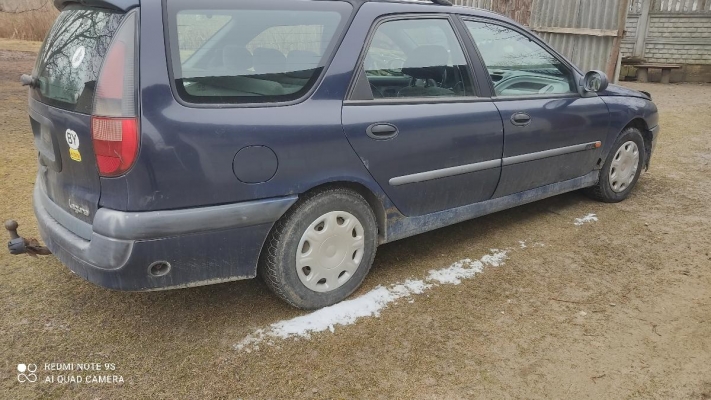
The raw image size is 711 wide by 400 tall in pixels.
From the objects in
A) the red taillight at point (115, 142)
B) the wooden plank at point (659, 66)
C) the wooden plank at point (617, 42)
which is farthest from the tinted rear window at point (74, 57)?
the wooden plank at point (659, 66)

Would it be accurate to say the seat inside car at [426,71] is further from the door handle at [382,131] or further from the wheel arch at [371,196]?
the wheel arch at [371,196]

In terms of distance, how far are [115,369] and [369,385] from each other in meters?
1.15

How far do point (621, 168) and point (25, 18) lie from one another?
51.7 ft

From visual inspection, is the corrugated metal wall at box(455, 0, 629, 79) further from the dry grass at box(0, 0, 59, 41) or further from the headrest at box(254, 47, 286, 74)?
the dry grass at box(0, 0, 59, 41)

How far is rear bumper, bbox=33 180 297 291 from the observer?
2324 mm

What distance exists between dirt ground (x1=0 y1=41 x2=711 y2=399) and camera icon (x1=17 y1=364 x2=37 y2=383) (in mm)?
→ 36

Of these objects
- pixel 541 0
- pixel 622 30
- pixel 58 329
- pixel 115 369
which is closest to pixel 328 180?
pixel 115 369

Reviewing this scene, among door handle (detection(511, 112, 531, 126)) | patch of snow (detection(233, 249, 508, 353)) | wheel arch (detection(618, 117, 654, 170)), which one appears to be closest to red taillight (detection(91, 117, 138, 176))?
patch of snow (detection(233, 249, 508, 353))

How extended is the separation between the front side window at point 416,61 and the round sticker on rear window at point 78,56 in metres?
1.36

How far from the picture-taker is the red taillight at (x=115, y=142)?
7.39 ft

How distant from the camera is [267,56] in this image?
8.62ft

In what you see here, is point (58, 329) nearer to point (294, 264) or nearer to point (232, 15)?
point (294, 264)

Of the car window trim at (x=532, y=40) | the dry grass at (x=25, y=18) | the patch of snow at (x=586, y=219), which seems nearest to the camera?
the car window trim at (x=532, y=40)

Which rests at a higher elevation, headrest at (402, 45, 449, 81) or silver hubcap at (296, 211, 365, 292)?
headrest at (402, 45, 449, 81)
